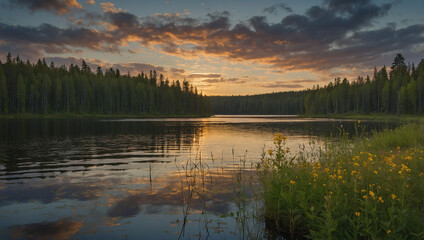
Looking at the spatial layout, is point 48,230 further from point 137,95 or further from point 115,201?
point 137,95

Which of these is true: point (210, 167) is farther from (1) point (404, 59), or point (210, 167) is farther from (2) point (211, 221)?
(1) point (404, 59)

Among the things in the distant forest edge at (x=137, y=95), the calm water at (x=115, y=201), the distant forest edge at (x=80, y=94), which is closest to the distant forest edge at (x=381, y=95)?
the distant forest edge at (x=137, y=95)

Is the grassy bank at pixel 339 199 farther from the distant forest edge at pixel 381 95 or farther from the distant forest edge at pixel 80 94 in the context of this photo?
the distant forest edge at pixel 80 94

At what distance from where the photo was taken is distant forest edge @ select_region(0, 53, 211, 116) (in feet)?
344

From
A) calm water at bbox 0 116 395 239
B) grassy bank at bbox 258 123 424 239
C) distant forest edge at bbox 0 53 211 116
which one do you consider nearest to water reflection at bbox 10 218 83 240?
calm water at bbox 0 116 395 239

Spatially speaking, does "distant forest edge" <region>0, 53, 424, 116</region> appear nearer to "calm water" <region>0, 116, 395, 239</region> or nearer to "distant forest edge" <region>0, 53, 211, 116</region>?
"distant forest edge" <region>0, 53, 211, 116</region>

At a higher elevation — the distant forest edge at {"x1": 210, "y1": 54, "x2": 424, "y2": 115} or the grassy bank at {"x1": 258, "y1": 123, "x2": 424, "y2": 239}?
the distant forest edge at {"x1": 210, "y1": 54, "x2": 424, "y2": 115}

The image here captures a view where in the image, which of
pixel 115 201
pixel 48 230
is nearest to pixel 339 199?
pixel 115 201

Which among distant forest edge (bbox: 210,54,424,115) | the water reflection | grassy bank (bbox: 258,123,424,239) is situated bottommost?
the water reflection

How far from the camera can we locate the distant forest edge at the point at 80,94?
10488cm

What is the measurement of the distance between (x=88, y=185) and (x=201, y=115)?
514ft

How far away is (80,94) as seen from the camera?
124 metres

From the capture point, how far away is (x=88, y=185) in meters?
12.0

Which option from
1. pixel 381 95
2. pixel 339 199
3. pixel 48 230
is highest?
pixel 381 95
